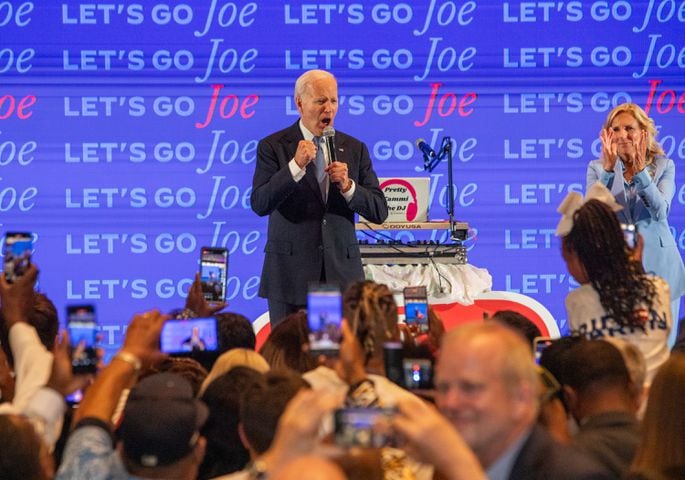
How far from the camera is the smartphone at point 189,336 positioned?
3629 mm

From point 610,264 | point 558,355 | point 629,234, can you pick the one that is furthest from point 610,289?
point 558,355

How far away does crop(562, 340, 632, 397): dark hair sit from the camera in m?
2.99

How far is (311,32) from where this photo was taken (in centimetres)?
844

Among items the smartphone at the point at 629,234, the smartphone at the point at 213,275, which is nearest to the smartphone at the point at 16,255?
the smartphone at the point at 213,275

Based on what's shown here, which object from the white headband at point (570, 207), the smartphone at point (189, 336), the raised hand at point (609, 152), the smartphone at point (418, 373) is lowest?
the smartphone at point (418, 373)

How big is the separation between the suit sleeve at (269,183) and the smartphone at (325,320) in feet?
7.02

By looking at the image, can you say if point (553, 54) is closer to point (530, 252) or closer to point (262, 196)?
point (530, 252)

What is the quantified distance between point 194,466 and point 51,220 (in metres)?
5.93

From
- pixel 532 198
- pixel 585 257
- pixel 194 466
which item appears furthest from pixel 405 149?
pixel 194 466

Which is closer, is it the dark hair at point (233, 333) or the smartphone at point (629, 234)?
the smartphone at point (629, 234)

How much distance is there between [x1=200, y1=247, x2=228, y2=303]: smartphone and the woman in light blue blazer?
2.04m

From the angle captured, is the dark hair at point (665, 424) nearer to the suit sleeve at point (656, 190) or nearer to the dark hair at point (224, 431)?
the dark hair at point (224, 431)

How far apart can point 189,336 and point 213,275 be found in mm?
612

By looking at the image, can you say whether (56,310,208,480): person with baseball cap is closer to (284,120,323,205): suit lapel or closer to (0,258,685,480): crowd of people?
(0,258,685,480): crowd of people
